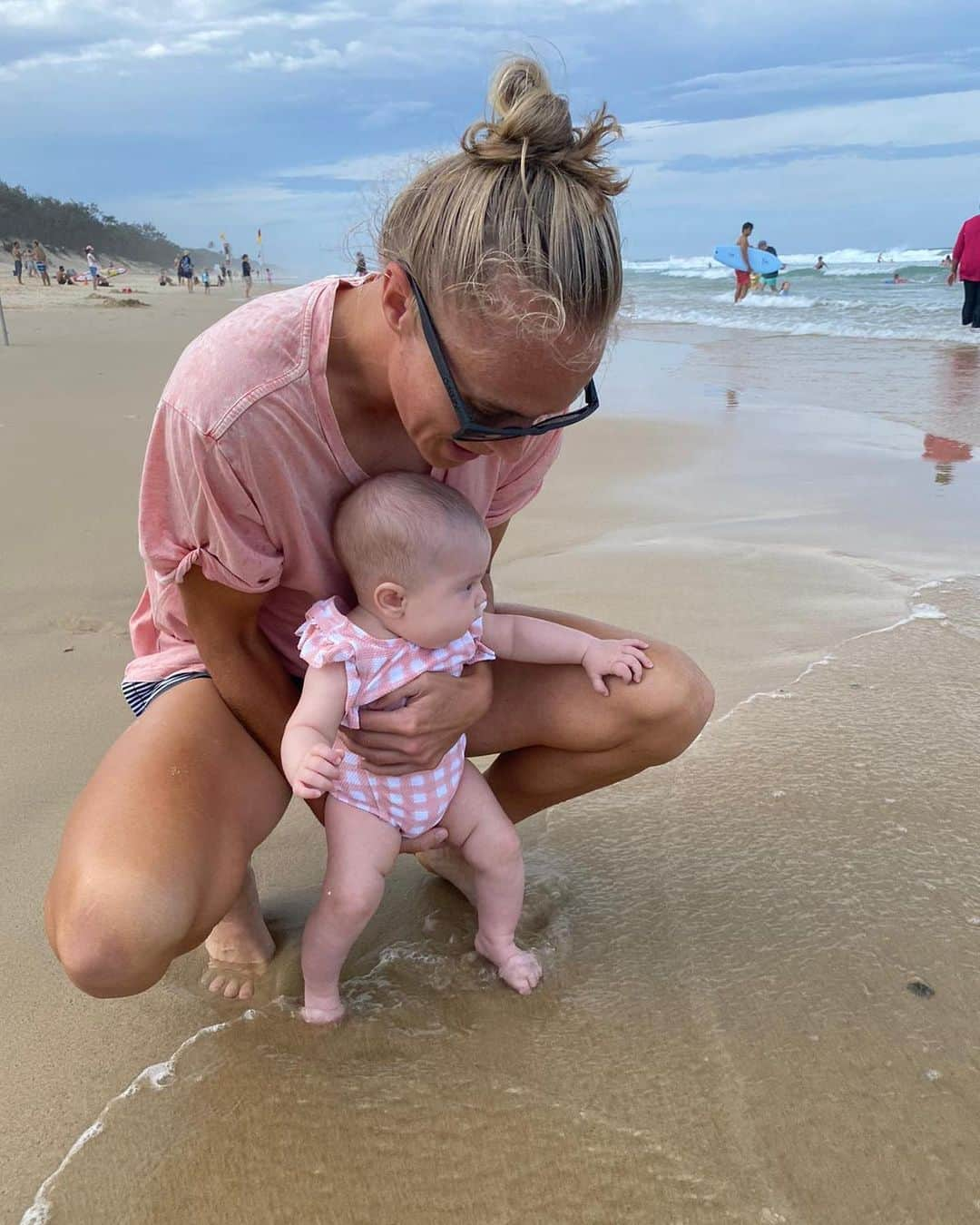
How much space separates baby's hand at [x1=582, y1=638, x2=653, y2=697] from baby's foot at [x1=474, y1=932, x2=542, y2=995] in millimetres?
498

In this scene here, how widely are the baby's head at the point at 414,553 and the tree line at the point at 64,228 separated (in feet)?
140

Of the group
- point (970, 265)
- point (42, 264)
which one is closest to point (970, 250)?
point (970, 265)

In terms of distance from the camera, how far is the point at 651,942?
6.32ft

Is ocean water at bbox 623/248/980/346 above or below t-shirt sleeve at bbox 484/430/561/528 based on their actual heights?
below

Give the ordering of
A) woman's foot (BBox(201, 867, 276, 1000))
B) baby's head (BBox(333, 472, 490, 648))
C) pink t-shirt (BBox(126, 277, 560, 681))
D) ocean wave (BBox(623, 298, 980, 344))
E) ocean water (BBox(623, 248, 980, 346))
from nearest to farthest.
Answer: pink t-shirt (BBox(126, 277, 560, 681)) < baby's head (BBox(333, 472, 490, 648)) < woman's foot (BBox(201, 867, 276, 1000)) < ocean wave (BBox(623, 298, 980, 344)) < ocean water (BBox(623, 248, 980, 346))

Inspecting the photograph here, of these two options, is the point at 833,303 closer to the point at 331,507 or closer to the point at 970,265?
the point at 970,265

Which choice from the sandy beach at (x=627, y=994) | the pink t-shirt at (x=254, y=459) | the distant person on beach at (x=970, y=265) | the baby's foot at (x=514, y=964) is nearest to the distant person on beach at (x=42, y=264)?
the distant person on beach at (x=970, y=265)

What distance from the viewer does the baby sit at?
1.74 m

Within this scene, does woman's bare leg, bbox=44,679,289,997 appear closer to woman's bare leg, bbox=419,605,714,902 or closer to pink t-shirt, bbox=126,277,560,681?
pink t-shirt, bbox=126,277,560,681

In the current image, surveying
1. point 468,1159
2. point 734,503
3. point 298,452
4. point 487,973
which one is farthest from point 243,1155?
point 734,503

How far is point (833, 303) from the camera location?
19781 mm

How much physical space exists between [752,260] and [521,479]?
1952 centimetres

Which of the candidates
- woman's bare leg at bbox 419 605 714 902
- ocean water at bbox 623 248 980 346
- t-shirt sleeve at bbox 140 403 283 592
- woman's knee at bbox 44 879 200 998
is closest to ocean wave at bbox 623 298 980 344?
ocean water at bbox 623 248 980 346

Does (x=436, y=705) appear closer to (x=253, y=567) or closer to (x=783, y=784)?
(x=253, y=567)
